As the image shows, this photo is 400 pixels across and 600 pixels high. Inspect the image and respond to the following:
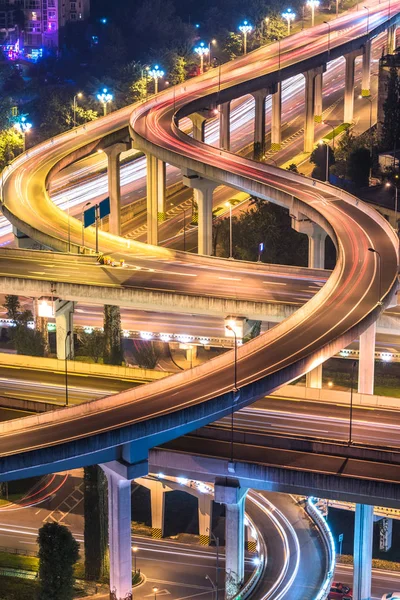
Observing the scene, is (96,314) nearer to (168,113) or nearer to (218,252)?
(218,252)

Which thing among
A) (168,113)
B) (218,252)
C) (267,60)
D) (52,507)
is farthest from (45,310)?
(267,60)

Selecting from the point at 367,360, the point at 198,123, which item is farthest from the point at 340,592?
the point at 198,123

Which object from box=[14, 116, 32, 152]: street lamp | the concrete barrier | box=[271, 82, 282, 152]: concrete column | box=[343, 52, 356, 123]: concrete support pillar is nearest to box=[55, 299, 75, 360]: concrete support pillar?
the concrete barrier

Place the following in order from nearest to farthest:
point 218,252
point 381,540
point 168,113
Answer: point 381,540 → point 218,252 → point 168,113

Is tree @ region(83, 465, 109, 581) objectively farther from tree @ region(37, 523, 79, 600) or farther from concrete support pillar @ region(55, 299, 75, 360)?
concrete support pillar @ region(55, 299, 75, 360)

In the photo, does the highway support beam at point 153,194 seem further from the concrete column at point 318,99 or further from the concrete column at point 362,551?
the concrete column at point 362,551

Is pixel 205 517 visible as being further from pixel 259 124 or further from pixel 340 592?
pixel 259 124
